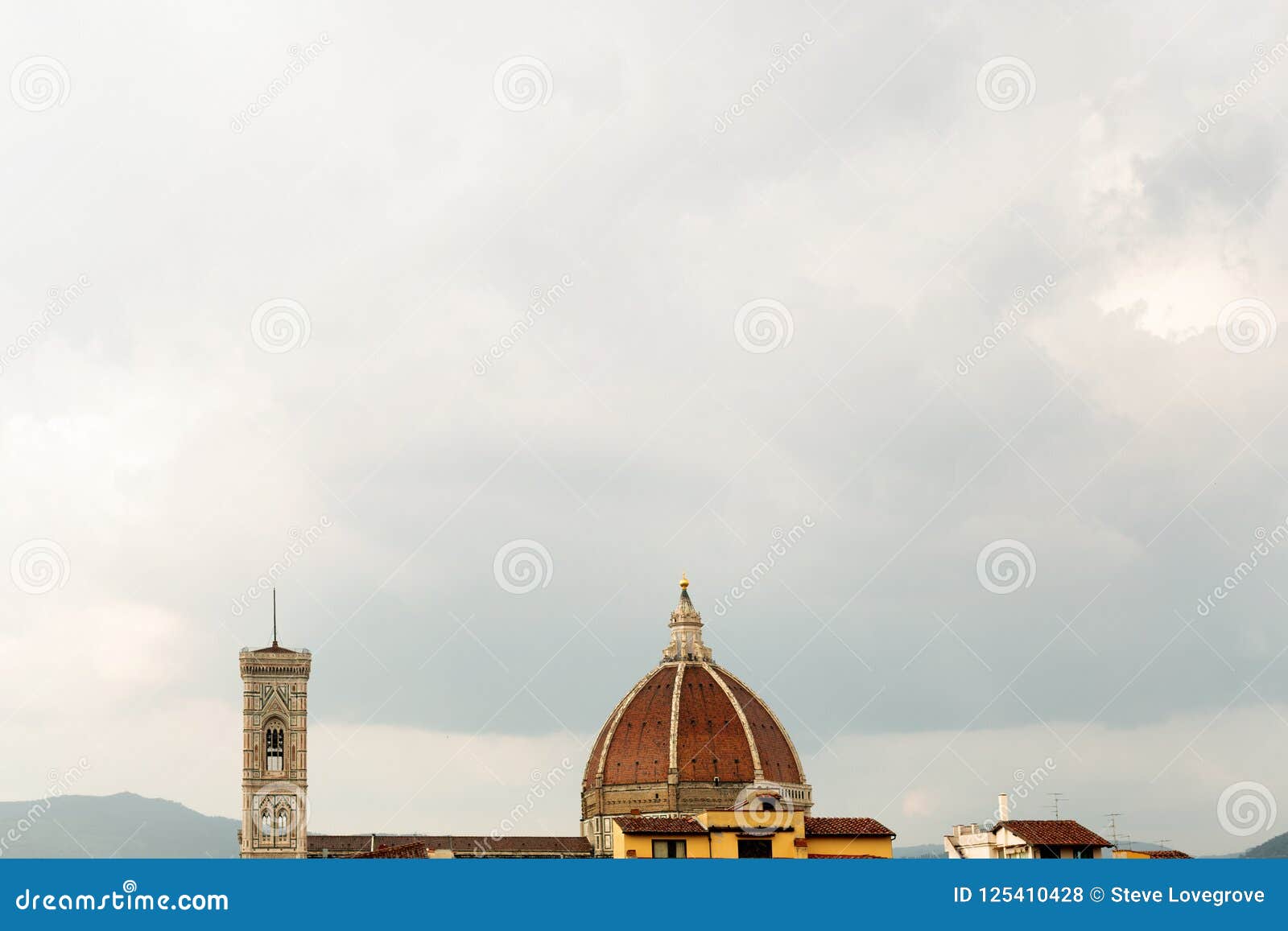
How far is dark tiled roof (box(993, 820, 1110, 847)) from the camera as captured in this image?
72.6 meters

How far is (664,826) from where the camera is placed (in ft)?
253

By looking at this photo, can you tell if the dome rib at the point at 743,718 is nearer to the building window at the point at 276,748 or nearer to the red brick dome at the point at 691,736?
the red brick dome at the point at 691,736

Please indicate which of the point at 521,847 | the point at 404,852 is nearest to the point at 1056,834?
the point at 404,852

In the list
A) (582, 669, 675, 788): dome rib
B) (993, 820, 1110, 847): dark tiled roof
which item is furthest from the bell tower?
(993, 820, 1110, 847): dark tiled roof

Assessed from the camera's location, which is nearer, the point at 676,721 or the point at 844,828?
the point at 844,828

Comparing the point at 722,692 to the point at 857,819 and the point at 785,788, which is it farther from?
the point at 857,819

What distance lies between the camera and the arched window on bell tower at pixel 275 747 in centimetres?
11181

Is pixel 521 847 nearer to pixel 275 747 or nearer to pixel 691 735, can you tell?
pixel 691 735

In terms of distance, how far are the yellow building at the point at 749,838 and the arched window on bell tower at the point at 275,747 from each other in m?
37.1

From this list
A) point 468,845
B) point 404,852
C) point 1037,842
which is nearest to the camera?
point 1037,842

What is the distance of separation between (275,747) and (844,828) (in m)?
45.4

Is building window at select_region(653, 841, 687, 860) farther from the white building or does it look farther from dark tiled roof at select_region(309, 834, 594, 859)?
dark tiled roof at select_region(309, 834, 594, 859)

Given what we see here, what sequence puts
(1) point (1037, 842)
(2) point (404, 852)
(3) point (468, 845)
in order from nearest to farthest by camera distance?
(1) point (1037, 842) → (2) point (404, 852) → (3) point (468, 845)
